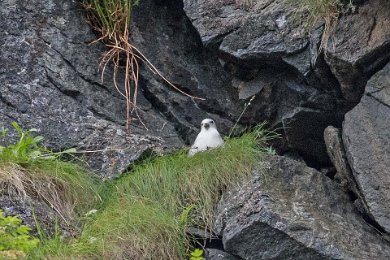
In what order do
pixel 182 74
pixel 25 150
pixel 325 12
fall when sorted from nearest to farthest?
pixel 25 150
pixel 325 12
pixel 182 74

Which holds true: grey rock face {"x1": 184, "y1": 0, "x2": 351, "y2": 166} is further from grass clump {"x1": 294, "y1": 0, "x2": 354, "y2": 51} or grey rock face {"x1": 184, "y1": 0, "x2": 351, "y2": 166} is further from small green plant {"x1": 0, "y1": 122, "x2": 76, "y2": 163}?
small green plant {"x1": 0, "y1": 122, "x2": 76, "y2": 163}

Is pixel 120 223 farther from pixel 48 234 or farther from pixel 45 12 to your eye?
pixel 45 12

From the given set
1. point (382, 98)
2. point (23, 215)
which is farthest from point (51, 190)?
point (382, 98)

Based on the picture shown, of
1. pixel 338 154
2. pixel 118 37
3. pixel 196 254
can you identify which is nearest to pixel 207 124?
pixel 118 37

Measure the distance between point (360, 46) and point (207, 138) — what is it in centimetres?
148

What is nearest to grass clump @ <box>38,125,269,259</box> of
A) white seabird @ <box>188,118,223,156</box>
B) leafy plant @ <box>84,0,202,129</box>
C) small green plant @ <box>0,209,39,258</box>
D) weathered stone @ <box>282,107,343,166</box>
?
white seabird @ <box>188,118,223,156</box>

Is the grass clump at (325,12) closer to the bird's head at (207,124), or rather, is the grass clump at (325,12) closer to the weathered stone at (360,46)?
the weathered stone at (360,46)

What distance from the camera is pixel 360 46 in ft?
24.2

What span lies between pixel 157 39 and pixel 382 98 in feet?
7.83

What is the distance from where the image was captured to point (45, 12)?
862 cm

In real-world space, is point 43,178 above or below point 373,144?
below

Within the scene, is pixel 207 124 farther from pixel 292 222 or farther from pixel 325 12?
pixel 292 222

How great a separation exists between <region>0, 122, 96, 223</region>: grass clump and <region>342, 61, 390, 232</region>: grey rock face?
1973 mm

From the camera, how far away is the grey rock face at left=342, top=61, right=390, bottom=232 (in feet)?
22.9
